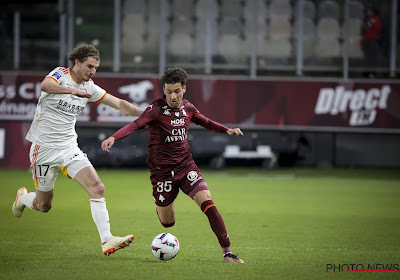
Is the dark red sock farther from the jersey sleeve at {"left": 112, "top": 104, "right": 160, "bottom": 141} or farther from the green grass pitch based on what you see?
the jersey sleeve at {"left": 112, "top": 104, "right": 160, "bottom": 141}

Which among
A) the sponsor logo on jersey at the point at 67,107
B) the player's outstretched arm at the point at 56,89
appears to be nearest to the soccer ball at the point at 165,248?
the player's outstretched arm at the point at 56,89

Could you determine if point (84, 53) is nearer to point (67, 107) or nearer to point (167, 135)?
point (67, 107)

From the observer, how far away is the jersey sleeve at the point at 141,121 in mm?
6414

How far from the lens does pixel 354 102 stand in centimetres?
1919

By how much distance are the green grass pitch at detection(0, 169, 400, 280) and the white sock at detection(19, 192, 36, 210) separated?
19.2 inches

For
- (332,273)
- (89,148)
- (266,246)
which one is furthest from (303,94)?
(332,273)

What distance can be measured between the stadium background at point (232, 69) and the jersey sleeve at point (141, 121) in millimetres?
12293

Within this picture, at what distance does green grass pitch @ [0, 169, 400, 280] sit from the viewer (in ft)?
20.0

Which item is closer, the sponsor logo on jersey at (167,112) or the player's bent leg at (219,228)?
the player's bent leg at (219,228)

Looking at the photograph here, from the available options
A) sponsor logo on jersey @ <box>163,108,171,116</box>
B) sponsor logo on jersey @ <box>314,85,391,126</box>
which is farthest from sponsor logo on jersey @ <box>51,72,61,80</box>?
sponsor logo on jersey @ <box>314,85,391,126</box>

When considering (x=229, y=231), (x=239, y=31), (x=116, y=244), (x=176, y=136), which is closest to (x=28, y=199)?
(x=116, y=244)

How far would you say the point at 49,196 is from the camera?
7.23 meters

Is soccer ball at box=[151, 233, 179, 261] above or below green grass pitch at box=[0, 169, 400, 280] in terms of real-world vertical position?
above

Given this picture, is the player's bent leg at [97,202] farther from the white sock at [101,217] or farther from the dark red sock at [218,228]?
the dark red sock at [218,228]
